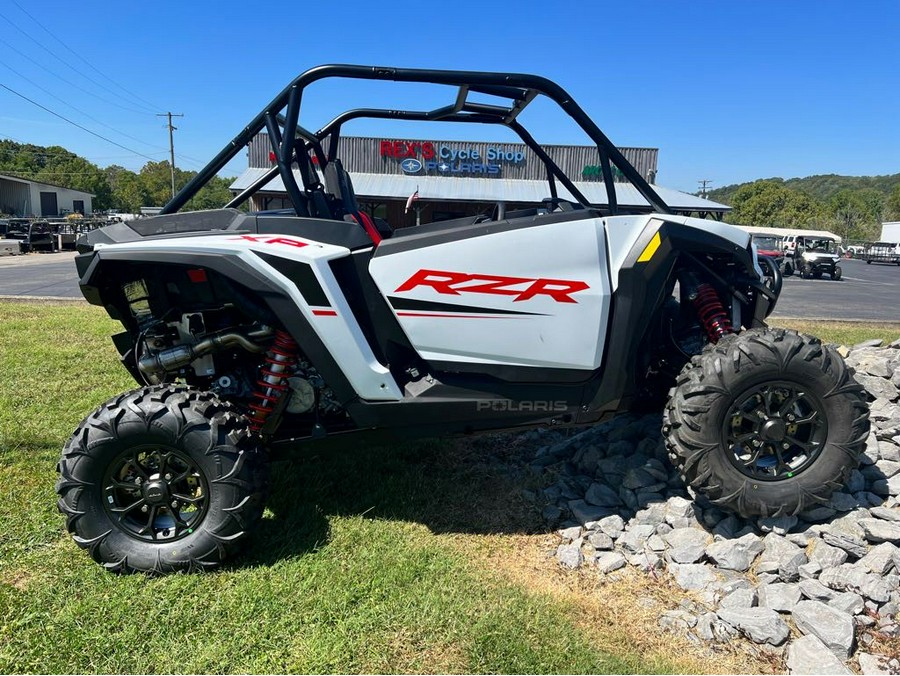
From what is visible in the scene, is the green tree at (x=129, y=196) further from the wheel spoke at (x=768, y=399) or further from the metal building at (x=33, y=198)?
the wheel spoke at (x=768, y=399)

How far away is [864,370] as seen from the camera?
451cm

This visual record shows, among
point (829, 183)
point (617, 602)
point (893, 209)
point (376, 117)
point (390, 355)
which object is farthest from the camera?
point (829, 183)

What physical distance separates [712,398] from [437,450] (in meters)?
1.93

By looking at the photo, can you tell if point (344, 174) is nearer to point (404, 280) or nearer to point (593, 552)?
point (404, 280)

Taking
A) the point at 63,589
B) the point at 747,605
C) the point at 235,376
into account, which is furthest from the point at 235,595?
the point at 747,605

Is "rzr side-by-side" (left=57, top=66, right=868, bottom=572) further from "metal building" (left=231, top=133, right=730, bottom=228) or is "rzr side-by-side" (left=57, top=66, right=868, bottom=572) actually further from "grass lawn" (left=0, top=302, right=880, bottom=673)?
"metal building" (left=231, top=133, right=730, bottom=228)

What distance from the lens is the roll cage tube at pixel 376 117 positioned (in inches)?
114

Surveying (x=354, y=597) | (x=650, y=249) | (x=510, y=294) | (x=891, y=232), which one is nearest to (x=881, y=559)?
(x=650, y=249)

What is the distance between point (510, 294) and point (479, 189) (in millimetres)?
23591

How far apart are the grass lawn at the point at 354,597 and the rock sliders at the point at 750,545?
0.40 ft

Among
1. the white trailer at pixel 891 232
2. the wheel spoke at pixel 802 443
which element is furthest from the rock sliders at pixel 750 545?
the white trailer at pixel 891 232

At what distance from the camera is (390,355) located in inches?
119

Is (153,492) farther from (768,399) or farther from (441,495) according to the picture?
(768,399)

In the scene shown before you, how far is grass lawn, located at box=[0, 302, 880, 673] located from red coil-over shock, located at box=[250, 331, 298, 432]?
33cm
